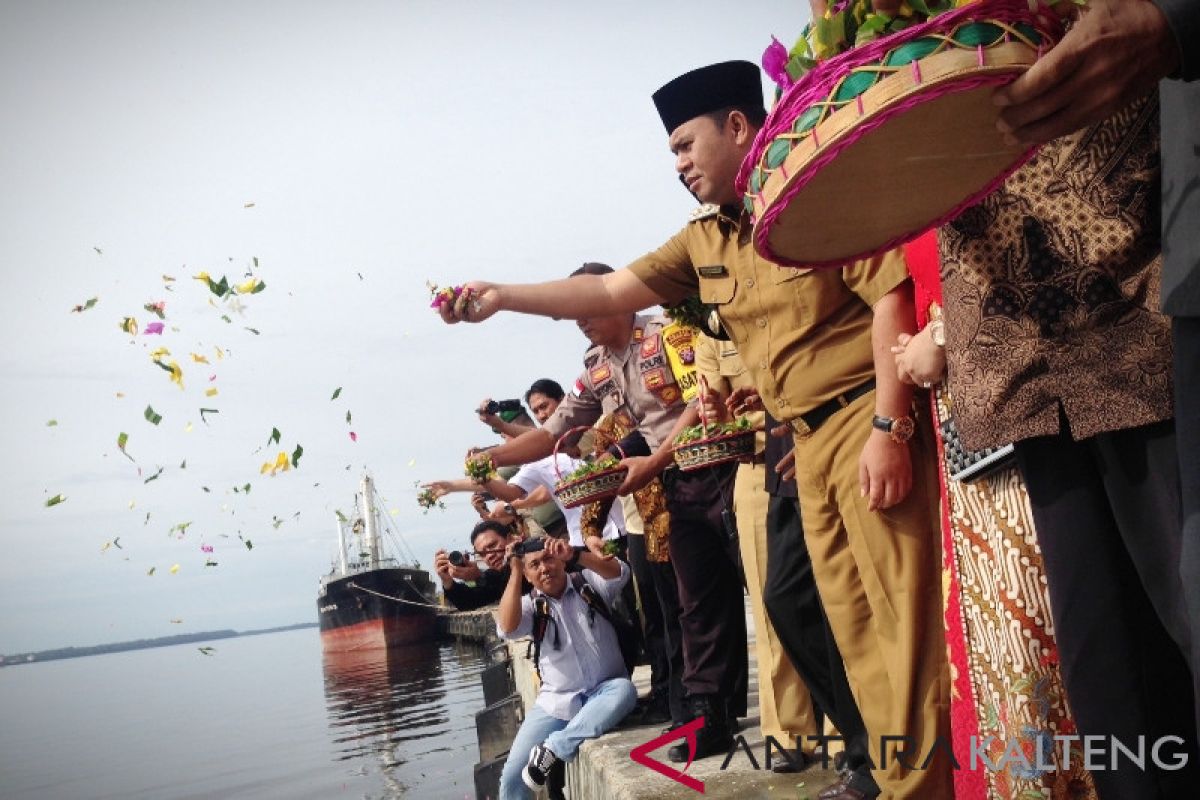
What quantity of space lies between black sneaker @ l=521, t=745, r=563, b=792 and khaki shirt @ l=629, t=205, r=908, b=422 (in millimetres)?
3705


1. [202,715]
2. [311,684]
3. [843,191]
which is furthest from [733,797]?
[311,684]

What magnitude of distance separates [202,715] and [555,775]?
44429 millimetres

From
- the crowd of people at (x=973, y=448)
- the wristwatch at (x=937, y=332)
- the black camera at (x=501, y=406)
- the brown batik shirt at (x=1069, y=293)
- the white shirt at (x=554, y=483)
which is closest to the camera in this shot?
the crowd of people at (x=973, y=448)

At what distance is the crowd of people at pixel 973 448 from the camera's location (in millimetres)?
1745

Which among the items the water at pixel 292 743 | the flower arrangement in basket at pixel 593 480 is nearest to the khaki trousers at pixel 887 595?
the flower arrangement in basket at pixel 593 480

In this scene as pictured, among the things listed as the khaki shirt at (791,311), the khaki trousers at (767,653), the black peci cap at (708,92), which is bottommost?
the khaki trousers at (767,653)

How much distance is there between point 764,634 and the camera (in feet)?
14.0

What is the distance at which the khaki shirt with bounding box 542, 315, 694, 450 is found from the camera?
17.6 feet

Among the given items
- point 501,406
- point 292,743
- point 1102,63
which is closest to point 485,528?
point 501,406

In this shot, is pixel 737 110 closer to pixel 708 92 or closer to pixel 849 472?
pixel 708 92

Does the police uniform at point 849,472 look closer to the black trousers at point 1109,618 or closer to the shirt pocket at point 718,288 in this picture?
the shirt pocket at point 718,288

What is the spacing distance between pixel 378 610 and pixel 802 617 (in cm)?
5213

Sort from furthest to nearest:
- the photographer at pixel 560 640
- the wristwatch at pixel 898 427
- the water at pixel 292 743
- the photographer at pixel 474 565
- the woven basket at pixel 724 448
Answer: the water at pixel 292 743, the photographer at pixel 474 565, the photographer at pixel 560 640, the woven basket at pixel 724 448, the wristwatch at pixel 898 427

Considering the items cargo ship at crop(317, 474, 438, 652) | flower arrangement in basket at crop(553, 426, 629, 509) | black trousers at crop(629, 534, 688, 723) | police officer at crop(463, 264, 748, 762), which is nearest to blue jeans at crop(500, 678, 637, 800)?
black trousers at crop(629, 534, 688, 723)
